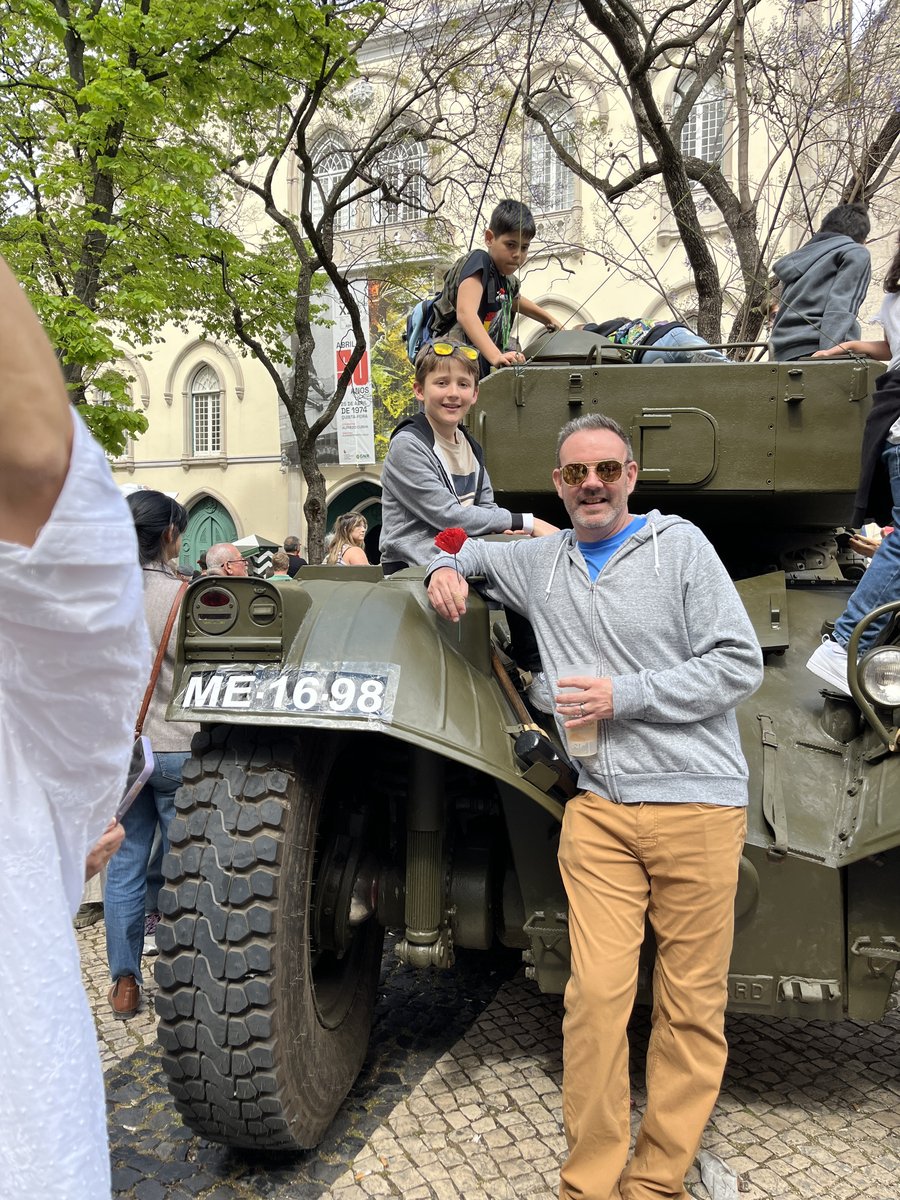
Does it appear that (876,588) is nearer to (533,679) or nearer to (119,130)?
(533,679)

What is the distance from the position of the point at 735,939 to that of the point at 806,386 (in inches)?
80.0

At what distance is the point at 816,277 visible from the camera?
4.58 m

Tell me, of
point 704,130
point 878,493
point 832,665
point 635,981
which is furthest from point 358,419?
point 635,981

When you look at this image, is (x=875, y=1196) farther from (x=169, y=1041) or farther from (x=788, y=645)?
(x=169, y=1041)

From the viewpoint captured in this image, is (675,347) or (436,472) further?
(675,347)

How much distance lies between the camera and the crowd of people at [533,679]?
1.00 meters

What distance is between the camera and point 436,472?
10.5ft

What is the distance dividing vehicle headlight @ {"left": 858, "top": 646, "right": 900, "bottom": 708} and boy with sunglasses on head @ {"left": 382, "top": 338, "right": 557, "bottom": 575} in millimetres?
1063

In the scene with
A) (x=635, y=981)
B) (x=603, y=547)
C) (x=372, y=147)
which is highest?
(x=372, y=147)

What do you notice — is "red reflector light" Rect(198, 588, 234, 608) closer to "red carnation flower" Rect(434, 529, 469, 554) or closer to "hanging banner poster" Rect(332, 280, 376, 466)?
"red carnation flower" Rect(434, 529, 469, 554)

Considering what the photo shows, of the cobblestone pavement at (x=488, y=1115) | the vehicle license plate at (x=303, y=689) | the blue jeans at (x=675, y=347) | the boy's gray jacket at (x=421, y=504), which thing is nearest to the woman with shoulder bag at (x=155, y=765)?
the cobblestone pavement at (x=488, y=1115)

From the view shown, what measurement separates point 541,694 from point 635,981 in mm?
771

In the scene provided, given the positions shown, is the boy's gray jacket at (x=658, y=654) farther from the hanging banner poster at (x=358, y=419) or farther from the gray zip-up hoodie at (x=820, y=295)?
the hanging banner poster at (x=358, y=419)

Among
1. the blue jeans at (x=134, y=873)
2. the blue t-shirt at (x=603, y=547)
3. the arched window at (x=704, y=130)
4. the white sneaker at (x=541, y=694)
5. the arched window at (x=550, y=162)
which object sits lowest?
the blue jeans at (x=134, y=873)
